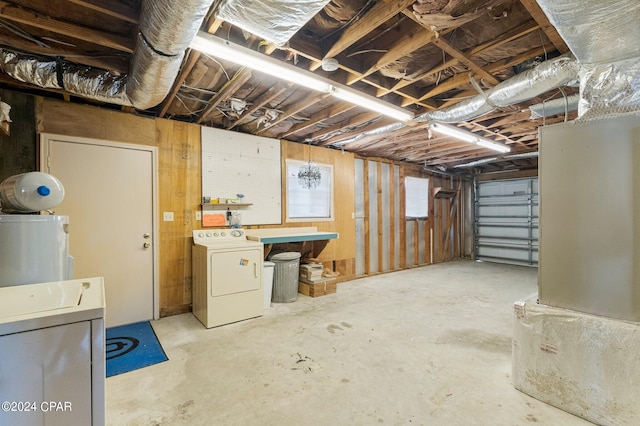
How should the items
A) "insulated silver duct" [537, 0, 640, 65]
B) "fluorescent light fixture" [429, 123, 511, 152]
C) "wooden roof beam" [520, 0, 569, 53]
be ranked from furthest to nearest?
"fluorescent light fixture" [429, 123, 511, 152]
"wooden roof beam" [520, 0, 569, 53]
"insulated silver duct" [537, 0, 640, 65]

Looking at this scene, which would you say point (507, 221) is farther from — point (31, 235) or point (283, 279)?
point (31, 235)

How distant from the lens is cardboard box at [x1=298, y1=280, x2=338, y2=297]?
14.0 feet

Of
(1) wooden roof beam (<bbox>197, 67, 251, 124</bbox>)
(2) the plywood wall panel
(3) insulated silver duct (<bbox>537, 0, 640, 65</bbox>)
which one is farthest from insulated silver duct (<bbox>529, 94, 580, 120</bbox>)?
(2) the plywood wall panel

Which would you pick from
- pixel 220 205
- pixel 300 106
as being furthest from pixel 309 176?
pixel 300 106

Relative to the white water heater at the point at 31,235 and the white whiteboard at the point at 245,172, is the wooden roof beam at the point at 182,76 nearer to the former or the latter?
the white whiteboard at the point at 245,172

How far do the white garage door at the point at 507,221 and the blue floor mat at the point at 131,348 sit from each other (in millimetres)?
7763

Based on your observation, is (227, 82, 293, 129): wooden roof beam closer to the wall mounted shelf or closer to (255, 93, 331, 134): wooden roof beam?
(255, 93, 331, 134): wooden roof beam

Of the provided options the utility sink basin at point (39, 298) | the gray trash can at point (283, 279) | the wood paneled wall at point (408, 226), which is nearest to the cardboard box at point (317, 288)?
the gray trash can at point (283, 279)

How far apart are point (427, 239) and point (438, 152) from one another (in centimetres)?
241

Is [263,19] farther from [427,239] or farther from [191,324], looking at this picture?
[427,239]

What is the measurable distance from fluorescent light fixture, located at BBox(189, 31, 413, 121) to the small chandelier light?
1934 millimetres

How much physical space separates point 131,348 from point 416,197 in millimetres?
6162

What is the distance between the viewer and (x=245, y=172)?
4.10 metres

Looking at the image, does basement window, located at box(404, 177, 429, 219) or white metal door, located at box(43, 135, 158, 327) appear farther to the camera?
basement window, located at box(404, 177, 429, 219)
